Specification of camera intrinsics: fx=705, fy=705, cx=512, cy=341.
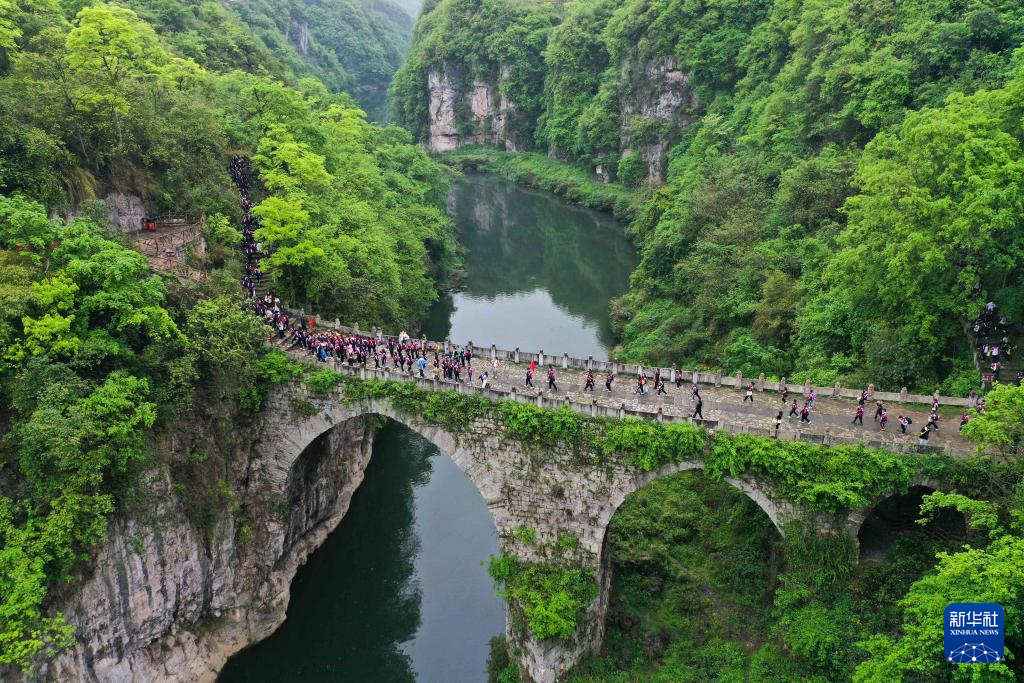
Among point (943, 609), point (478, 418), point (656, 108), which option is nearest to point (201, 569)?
point (478, 418)

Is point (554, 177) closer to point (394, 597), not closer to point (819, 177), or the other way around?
point (819, 177)

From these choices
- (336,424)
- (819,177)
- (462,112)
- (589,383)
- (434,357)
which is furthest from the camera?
(462,112)

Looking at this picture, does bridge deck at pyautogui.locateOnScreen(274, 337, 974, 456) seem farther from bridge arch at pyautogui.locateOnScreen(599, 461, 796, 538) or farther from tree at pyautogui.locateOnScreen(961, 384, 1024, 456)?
tree at pyautogui.locateOnScreen(961, 384, 1024, 456)

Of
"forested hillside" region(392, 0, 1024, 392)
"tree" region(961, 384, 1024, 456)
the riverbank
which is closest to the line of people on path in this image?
"tree" region(961, 384, 1024, 456)

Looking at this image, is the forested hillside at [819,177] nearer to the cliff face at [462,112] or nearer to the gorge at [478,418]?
the gorge at [478,418]

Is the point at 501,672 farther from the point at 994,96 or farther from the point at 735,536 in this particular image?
the point at 994,96

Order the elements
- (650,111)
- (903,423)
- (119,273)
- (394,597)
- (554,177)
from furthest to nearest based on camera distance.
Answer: (554,177), (650,111), (394,597), (903,423), (119,273)

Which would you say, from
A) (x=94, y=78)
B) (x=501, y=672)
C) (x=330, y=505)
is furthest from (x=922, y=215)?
(x=94, y=78)
